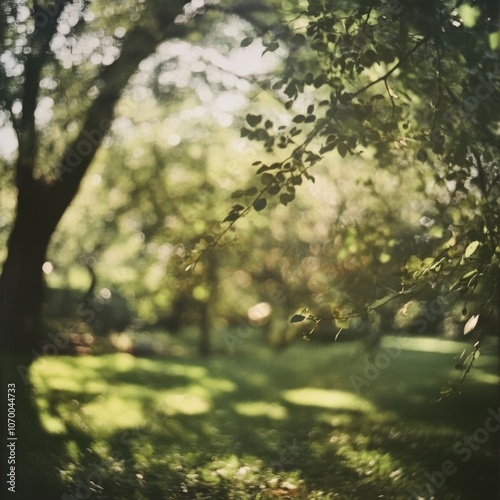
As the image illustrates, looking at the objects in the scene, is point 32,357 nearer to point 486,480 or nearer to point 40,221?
point 40,221

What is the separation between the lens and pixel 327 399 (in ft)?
7.92

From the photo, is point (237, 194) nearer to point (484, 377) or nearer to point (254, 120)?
point (254, 120)

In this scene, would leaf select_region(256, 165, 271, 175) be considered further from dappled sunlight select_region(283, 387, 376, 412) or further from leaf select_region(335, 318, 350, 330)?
dappled sunlight select_region(283, 387, 376, 412)

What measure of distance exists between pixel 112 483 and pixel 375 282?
1458mm

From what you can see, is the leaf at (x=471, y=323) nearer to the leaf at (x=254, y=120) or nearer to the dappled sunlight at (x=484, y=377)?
the dappled sunlight at (x=484, y=377)

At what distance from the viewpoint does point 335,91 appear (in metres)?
2.37

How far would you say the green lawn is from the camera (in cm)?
228

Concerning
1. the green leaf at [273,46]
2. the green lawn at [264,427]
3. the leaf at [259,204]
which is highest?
the green leaf at [273,46]

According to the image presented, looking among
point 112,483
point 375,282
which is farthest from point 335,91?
point 112,483

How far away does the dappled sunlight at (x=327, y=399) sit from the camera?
7.85 feet

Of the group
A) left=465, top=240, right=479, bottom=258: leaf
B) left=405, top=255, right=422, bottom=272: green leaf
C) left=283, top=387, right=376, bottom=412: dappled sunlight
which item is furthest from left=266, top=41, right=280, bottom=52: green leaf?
left=283, top=387, right=376, bottom=412: dappled sunlight

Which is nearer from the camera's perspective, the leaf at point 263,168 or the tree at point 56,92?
the leaf at point 263,168

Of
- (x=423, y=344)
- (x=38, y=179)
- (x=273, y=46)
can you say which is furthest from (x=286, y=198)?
(x=38, y=179)

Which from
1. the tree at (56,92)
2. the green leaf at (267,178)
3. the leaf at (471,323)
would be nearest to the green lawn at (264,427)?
the leaf at (471,323)
